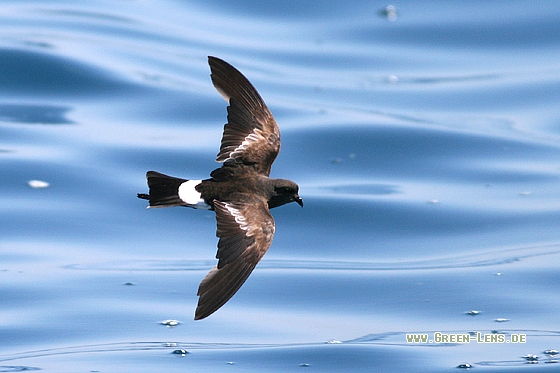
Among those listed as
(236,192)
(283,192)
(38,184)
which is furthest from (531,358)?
(38,184)

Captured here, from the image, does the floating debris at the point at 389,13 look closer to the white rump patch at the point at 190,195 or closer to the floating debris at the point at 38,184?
the floating debris at the point at 38,184

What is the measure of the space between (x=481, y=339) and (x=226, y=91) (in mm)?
2488

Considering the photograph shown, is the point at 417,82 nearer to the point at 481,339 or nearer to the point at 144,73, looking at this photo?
the point at 144,73

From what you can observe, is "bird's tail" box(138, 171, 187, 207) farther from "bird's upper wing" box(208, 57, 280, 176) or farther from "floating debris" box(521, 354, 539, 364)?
"floating debris" box(521, 354, 539, 364)

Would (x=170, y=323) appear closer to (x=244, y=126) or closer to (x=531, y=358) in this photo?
(x=244, y=126)

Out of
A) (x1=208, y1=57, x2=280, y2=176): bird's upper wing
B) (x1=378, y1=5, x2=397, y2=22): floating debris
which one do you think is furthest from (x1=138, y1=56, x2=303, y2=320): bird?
(x1=378, y1=5, x2=397, y2=22): floating debris

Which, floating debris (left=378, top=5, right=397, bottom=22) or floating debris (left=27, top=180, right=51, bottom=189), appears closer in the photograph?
floating debris (left=27, top=180, right=51, bottom=189)

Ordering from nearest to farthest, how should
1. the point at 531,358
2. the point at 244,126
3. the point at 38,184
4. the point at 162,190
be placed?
the point at 162,190 → the point at 244,126 → the point at 531,358 → the point at 38,184

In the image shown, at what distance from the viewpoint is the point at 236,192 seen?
Answer: 573cm

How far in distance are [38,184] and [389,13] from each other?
281 inches

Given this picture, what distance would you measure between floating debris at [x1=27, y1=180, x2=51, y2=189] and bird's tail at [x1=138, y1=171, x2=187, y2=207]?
395cm

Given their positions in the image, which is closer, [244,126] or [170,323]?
[244,126]

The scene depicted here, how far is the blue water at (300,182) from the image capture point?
6.78 meters

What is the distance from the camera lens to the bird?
5.17 m
